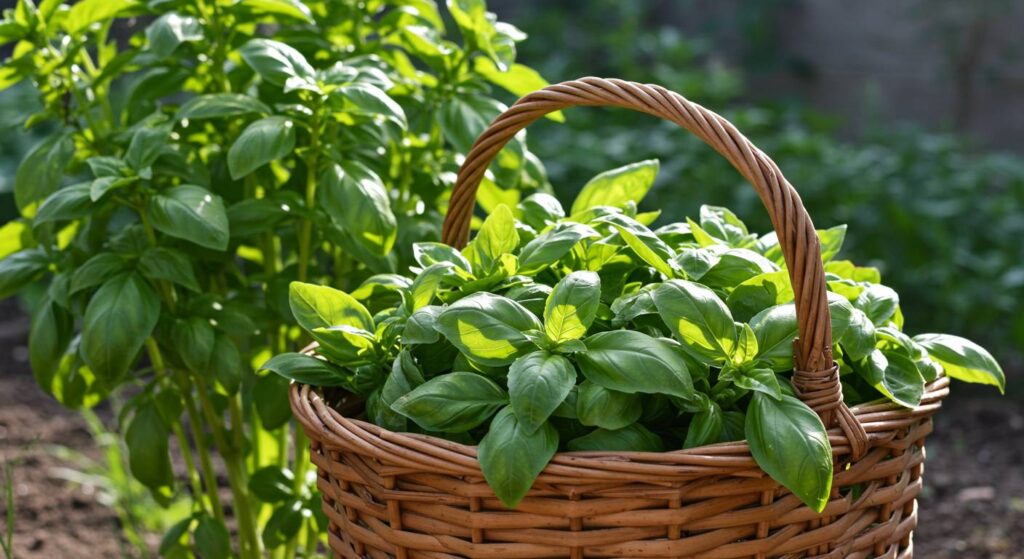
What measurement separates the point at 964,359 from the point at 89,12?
1176 millimetres

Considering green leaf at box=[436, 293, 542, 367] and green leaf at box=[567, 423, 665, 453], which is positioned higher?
green leaf at box=[436, 293, 542, 367]

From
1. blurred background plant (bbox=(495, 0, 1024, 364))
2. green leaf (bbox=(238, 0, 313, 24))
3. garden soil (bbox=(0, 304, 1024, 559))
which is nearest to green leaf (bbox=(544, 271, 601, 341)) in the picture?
green leaf (bbox=(238, 0, 313, 24))

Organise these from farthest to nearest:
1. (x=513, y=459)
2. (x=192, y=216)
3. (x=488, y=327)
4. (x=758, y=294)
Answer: (x=192, y=216) < (x=758, y=294) < (x=488, y=327) < (x=513, y=459)

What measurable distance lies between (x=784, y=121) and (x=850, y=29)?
1.02 meters

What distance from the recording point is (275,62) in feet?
4.19

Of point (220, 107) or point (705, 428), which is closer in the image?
point (705, 428)

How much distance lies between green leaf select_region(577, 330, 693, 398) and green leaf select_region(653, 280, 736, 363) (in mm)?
24

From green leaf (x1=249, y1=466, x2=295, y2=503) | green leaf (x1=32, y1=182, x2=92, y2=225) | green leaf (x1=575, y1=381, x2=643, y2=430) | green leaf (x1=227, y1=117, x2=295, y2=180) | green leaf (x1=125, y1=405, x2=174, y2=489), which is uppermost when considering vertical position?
green leaf (x1=227, y1=117, x2=295, y2=180)

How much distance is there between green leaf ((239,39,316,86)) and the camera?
4.17 feet

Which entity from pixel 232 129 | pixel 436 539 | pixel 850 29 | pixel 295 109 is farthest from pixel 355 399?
pixel 850 29

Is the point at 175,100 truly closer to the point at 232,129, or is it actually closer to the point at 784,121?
the point at 232,129

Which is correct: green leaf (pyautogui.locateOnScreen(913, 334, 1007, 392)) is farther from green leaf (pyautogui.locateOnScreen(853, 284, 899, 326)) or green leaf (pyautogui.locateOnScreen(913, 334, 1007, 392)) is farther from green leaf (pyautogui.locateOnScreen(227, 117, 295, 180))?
green leaf (pyautogui.locateOnScreen(227, 117, 295, 180))

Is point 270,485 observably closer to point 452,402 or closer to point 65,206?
point 65,206

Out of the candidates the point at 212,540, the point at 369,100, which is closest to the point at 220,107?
the point at 369,100
